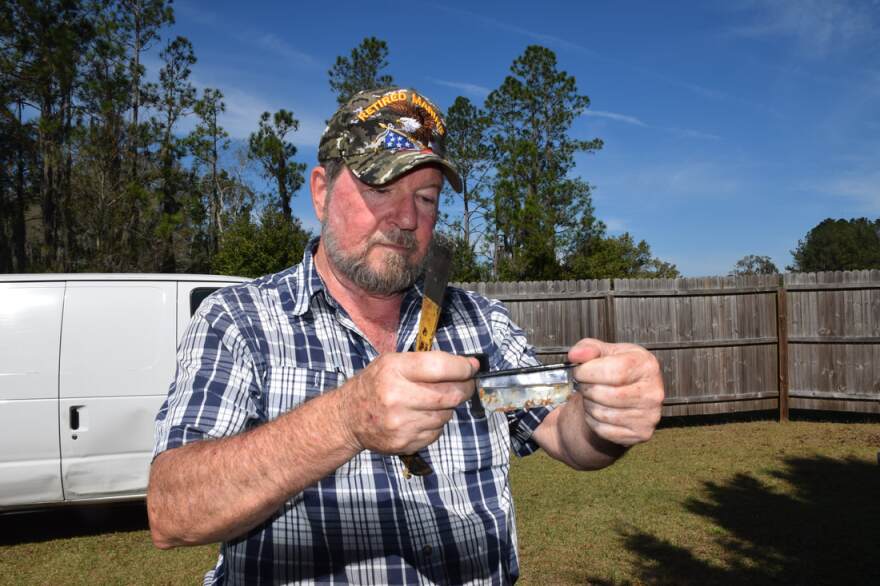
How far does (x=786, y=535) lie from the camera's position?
5.76 meters

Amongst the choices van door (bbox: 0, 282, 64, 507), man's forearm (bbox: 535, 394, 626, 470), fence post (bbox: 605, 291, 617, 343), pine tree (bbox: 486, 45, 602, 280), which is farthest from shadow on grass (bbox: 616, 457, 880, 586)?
pine tree (bbox: 486, 45, 602, 280)

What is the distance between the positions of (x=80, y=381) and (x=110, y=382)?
251 mm

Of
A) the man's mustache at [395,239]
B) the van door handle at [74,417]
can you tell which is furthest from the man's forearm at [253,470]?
the van door handle at [74,417]

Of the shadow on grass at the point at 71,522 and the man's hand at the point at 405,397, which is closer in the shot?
the man's hand at the point at 405,397

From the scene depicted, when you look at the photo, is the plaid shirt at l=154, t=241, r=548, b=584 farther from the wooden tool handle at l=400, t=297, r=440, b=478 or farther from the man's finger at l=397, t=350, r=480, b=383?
the man's finger at l=397, t=350, r=480, b=383

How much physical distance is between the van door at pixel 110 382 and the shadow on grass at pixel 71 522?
30.7 inches

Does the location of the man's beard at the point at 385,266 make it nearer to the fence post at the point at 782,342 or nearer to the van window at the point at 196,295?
the van window at the point at 196,295

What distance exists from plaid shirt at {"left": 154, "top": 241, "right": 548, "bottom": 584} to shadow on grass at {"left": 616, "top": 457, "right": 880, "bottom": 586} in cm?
397

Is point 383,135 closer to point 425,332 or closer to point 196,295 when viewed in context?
point 425,332

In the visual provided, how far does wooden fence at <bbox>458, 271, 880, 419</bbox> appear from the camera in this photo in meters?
10.0

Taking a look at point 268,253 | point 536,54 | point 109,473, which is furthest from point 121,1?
point 109,473

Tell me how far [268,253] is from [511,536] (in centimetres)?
1915

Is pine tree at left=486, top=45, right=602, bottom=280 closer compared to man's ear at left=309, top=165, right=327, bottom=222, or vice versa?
man's ear at left=309, top=165, right=327, bottom=222

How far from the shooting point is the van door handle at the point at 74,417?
18.2 ft
